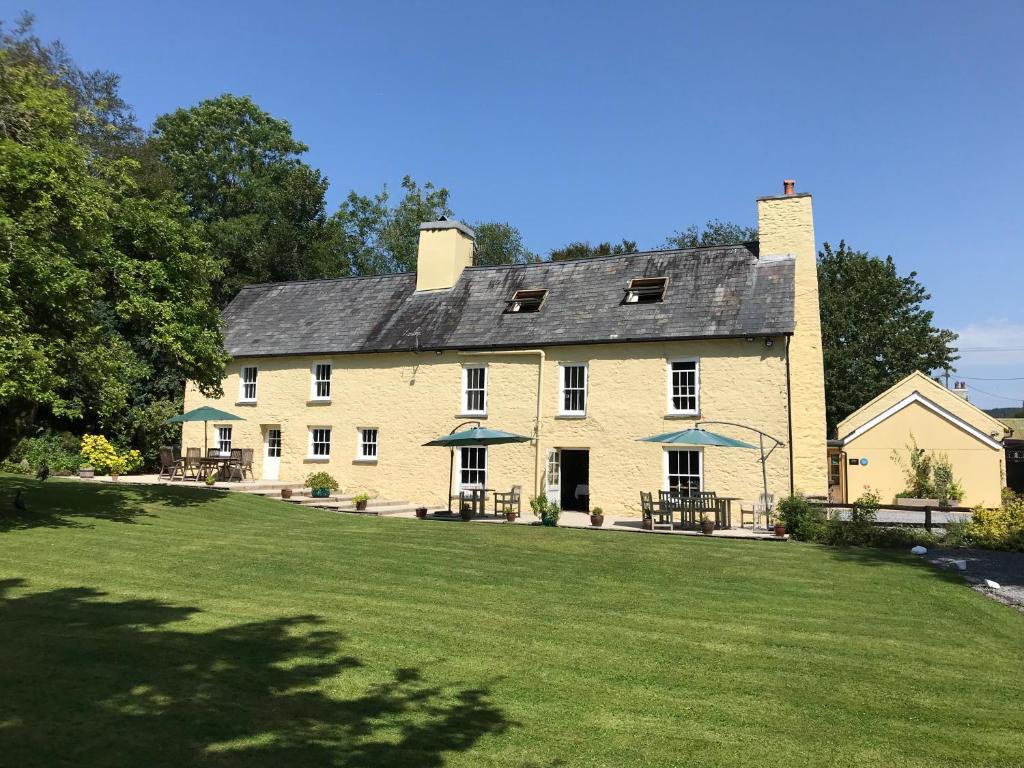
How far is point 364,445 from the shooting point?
26438 mm

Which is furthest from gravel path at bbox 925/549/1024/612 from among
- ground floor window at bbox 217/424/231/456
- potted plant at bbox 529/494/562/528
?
ground floor window at bbox 217/424/231/456

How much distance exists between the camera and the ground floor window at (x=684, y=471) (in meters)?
22.1

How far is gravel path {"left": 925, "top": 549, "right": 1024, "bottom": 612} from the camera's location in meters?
11.6

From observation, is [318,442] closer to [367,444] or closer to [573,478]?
A: [367,444]

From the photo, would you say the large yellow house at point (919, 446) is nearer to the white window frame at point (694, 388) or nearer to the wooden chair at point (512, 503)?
the white window frame at point (694, 388)

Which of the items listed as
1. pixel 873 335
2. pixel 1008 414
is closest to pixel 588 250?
pixel 873 335

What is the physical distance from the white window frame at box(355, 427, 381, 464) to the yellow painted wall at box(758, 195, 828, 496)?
14.1 meters

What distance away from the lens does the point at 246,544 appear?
13828mm

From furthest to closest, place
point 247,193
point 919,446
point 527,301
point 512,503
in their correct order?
1. point 247,193
2. point 919,446
3. point 527,301
4. point 512,503

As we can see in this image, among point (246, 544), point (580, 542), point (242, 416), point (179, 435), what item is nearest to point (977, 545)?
point (580, 542)

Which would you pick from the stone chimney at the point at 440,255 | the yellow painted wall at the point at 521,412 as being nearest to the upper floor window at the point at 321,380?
the yellow painted wall at the point at 521,412

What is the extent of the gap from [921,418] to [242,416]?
2632 centimetres

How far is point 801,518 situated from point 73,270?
1719 cm

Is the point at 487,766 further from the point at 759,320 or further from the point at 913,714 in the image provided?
the point at 759,320
